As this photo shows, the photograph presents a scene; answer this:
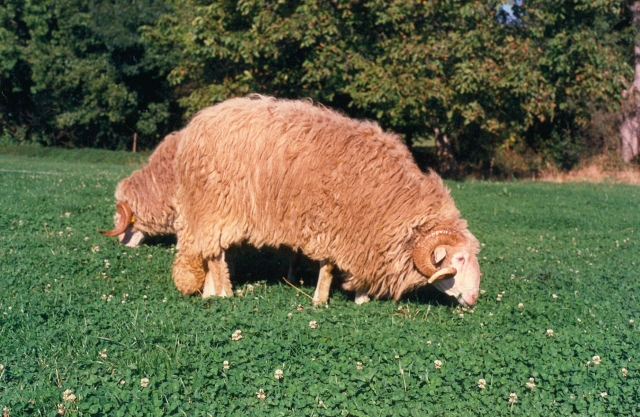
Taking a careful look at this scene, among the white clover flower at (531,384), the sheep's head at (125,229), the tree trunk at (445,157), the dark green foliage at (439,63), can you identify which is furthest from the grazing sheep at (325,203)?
the tree trunk at (445,157)

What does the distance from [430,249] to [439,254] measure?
0.37 ft

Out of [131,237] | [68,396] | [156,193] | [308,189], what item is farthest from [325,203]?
[131,237]

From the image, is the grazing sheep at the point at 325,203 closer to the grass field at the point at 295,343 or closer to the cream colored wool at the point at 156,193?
the grass field at the point at 295,343

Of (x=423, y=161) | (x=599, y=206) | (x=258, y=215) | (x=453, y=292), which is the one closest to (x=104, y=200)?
(x=258, y=215)

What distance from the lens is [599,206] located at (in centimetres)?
1606

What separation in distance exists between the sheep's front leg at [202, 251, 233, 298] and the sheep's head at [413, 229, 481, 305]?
6.74 ft

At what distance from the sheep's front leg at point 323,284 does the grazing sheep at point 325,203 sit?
0.01m

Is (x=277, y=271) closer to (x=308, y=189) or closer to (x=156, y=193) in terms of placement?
(x=156, y=193)

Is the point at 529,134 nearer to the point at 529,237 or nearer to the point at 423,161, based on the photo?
the point at 423,161

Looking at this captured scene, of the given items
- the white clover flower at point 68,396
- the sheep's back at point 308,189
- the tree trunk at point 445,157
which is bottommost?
the tree trunk at point 445,157

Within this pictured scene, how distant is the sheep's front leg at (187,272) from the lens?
7.62 metres

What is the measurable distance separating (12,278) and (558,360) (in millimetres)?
5372

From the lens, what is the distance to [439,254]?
279 inches

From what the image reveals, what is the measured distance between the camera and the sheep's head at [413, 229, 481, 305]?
713 cm
